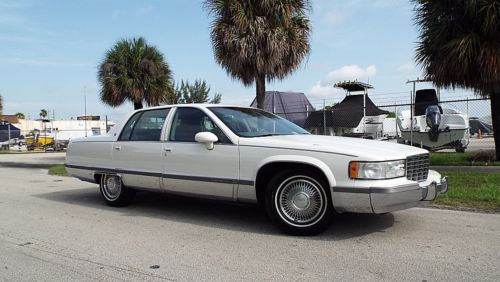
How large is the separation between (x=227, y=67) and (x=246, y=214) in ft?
28.6

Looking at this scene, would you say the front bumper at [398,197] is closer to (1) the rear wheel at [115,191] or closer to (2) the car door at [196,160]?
(2) the car door at [196,160]

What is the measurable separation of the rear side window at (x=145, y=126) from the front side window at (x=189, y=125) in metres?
0.28

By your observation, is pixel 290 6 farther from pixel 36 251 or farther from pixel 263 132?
pixel 36 251

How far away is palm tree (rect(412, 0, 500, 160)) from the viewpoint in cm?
1063

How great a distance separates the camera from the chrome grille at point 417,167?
18.6ft

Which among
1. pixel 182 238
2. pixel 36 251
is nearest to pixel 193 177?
pixel 182 238

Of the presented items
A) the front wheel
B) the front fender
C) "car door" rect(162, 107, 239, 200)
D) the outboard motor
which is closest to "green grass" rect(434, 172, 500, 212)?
the front wheel

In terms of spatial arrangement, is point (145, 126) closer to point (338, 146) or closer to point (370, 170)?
point (338, 146)

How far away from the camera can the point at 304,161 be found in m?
5.61

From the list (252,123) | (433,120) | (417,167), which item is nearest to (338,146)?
(417,167)

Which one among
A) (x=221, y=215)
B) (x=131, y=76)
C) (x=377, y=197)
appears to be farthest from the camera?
(x=131, y=76)

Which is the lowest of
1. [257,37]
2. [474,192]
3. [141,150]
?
[474,192]

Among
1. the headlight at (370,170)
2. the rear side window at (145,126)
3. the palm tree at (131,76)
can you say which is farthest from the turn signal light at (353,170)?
the palm tree at (131,76)

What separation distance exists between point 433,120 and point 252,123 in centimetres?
1071
